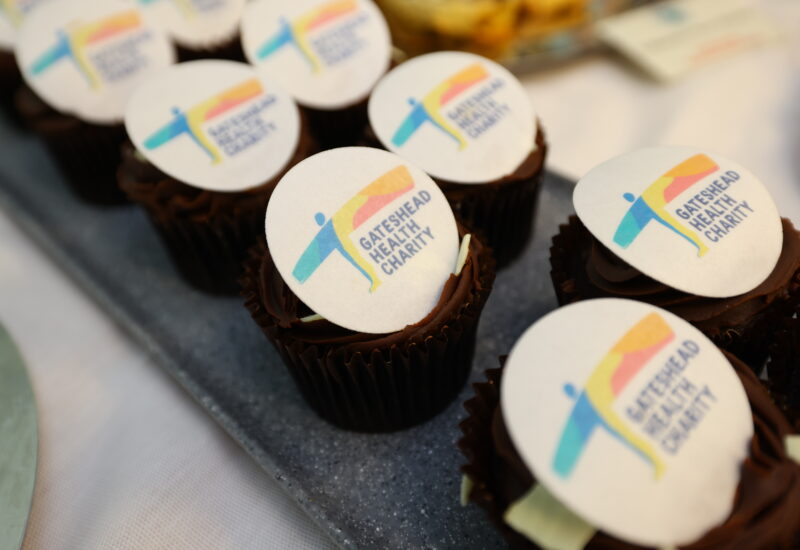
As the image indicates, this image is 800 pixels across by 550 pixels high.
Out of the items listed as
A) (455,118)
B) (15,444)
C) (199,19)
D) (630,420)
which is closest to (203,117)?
(455,118)

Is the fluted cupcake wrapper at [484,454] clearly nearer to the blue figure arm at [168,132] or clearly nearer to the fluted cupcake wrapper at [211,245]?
the fluted cupcake wrapper at [211,245]

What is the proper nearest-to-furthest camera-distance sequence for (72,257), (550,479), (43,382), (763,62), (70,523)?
1. (550,479)
2. (70,523)
3. (43,382)
4. (72,257)
5. (763,62)

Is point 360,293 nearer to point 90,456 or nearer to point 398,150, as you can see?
point 398,150

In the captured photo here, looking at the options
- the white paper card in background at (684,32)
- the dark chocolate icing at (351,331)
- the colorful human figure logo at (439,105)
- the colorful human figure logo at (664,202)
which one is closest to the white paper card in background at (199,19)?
the colorful human figure logo at (439,105)

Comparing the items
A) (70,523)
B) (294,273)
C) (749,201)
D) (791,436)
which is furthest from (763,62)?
(70,523)

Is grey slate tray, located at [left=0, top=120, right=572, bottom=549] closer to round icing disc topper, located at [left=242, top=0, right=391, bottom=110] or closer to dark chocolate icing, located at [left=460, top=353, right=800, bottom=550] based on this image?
dark chocolate icing, located at [left=460, top=353, right=800, bottom=550]

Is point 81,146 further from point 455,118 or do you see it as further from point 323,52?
point 455,118
